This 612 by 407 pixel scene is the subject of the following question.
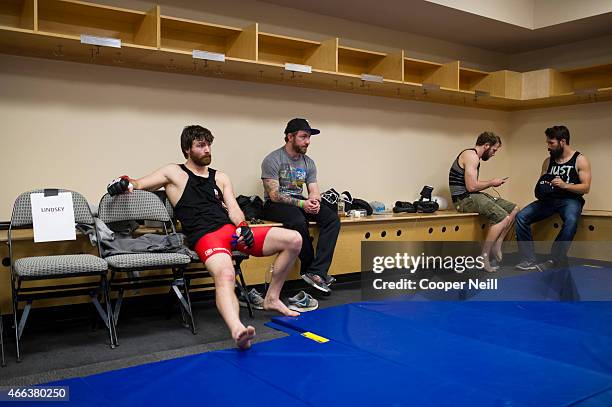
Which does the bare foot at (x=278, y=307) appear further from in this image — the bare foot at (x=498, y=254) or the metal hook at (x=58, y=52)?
the bare foot at (x=498, y=254)

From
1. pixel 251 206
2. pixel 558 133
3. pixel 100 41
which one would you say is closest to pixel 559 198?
pixel 558 133

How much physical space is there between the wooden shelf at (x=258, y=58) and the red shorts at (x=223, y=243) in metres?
1.34

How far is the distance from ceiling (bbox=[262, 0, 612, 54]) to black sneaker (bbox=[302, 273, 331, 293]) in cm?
231

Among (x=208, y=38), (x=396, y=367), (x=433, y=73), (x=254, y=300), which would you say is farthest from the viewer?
(x=433, y=73)

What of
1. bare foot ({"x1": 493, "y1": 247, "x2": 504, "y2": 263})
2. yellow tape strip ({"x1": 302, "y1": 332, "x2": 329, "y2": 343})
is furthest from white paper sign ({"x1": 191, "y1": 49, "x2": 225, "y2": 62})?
bare foot ({"x1": 493, "y1": 247, "x2": 504, "y2": 263})

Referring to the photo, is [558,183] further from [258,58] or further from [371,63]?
[258,58]

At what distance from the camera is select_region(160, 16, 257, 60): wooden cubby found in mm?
4211

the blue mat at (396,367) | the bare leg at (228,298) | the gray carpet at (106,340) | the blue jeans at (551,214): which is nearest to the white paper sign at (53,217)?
the gray carpet at (106,340)

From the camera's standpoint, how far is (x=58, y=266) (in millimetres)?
2863

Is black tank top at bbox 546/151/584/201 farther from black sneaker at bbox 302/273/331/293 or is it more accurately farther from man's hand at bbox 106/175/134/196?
man's hand at bbox 106/175/134/196

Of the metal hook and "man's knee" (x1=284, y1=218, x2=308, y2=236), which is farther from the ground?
the metal hook

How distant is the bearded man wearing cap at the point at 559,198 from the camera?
5.29m

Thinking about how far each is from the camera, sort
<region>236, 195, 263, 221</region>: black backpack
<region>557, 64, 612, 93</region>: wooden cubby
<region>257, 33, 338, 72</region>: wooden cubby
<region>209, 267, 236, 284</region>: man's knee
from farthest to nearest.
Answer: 1. <region>557, 64, 612, 93</region>: wooden cubby
2. <region>257, 33, 338, 72</region>: wooden cubby
3. <region>236, 195, 263, 221</region>: black backpack
4. <region>209, 267, 236, 284</region>: man's knee

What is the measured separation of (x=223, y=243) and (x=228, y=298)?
1.42 feet
